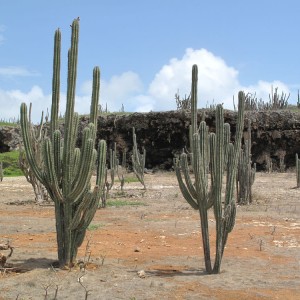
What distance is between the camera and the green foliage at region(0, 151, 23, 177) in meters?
31.6

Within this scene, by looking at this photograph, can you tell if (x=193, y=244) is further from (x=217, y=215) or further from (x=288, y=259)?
(x=217, y=215)

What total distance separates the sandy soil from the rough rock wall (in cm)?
1643

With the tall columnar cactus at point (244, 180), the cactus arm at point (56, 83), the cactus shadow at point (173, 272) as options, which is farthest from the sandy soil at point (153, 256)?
the cactus arm at point (56, 83)

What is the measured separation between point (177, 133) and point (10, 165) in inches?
426

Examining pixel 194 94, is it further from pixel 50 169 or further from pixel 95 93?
pixel 50 169

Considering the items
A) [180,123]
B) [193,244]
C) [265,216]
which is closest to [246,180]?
[265,216]

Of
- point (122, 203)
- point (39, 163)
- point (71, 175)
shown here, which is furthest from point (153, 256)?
point (39, 163)

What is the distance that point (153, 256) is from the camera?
7980 millimetres

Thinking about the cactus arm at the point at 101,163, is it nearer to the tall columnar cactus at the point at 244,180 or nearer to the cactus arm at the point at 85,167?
the cactus arm at the point at 85,167

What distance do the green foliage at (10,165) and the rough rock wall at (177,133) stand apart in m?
4.89

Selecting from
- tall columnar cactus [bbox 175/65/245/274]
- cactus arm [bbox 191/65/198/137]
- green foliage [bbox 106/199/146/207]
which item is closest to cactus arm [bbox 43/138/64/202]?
tall columnar cactus [bbox 175/65/245/274]

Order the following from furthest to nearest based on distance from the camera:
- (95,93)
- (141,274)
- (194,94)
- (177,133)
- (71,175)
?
1. (177,133)
2. (194,94)
3. (95,93)
4. (71,175)
5. (141,274)

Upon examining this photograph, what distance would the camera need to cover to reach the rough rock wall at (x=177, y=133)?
3103cm

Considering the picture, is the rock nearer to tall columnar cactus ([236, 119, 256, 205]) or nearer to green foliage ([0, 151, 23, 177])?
tall columnar cactus ([236, 119, 256, 205])
